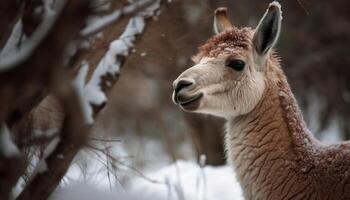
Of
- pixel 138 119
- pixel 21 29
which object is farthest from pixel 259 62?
pixel 138 119

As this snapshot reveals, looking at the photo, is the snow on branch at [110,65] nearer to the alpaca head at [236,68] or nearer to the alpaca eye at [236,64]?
the alpaca head at [236,68]

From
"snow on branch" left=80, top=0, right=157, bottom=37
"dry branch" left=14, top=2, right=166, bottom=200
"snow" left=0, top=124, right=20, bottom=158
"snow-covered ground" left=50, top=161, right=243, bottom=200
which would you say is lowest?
"snow-covered ground" left=50, top=161, right=243, bottom=200

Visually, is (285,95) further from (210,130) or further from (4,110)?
(210,130)

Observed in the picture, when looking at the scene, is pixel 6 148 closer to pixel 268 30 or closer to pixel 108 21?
pixel 108 21

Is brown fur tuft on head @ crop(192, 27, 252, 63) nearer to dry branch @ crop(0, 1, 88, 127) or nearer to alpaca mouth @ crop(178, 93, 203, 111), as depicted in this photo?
alpaca mouth @ crop(178, 93, 203, 111)

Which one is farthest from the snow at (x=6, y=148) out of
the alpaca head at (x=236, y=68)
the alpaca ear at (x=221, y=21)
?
the alpaca ear at (x=221, y=21)

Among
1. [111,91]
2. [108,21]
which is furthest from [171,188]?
[108,21]

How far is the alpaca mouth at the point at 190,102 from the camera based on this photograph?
534 cm

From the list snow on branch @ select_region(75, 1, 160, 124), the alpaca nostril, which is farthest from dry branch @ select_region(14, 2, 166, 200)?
the alpaca nostril

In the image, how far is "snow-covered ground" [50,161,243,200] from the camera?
6.41 metres

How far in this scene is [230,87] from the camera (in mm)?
5684

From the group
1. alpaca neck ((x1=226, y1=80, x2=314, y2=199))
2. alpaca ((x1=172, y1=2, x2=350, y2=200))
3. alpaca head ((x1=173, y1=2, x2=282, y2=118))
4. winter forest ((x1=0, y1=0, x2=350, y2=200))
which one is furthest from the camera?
alpaca head ((x1=173, y1=2, x2=282, y2=118))

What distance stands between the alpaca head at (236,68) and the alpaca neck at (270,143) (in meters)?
0.11

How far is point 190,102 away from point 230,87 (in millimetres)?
441
